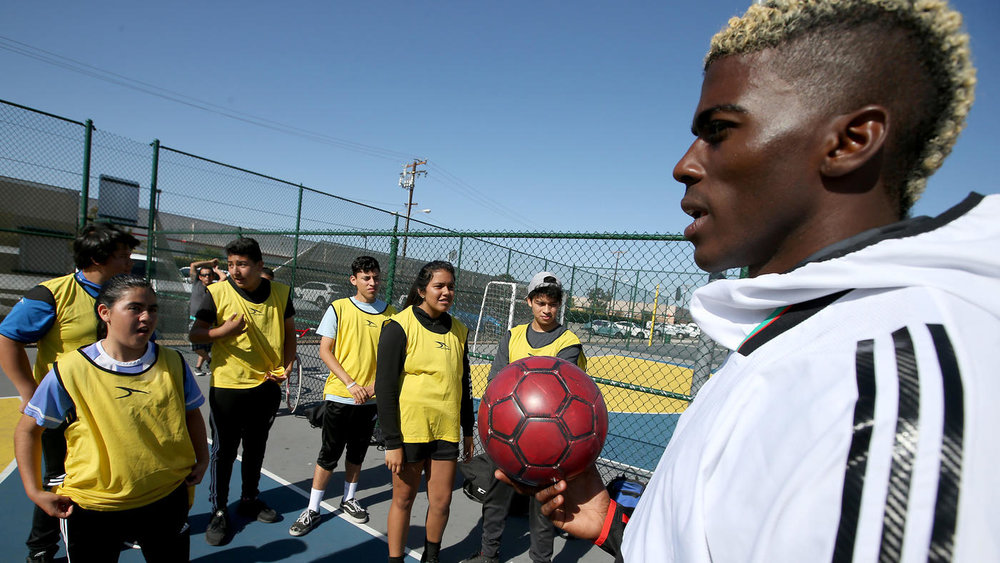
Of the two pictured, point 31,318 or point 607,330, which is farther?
point 607,330

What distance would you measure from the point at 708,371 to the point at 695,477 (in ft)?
11.7

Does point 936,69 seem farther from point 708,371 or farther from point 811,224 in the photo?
point 708,371

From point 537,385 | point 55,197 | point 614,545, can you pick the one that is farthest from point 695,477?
point 55,197

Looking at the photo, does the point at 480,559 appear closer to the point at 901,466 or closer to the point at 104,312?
the point at 104,312

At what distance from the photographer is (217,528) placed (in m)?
3.71

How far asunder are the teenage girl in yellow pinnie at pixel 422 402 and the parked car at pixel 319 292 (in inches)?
245

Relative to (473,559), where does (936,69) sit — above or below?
above

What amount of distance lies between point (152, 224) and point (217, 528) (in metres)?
7.45

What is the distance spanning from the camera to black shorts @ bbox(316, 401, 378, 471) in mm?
4109

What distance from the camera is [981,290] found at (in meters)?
0.55

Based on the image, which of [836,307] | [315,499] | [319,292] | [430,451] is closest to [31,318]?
[315,499]

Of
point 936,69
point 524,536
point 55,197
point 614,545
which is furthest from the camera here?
point 55,197

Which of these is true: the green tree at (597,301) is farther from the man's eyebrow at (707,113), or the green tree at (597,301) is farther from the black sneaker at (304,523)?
the man's eyebrow at (707,113)

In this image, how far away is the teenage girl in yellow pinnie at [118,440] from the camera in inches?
87.6
